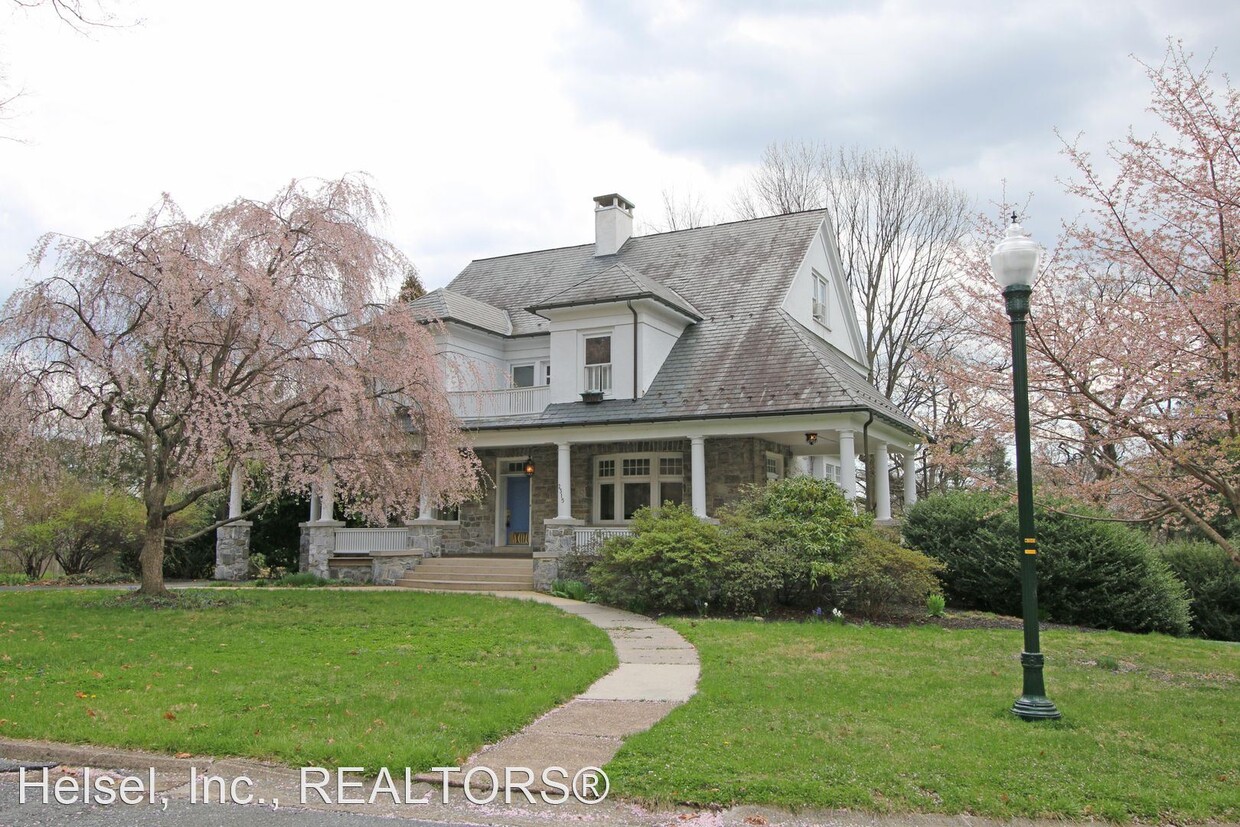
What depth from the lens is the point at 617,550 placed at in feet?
51.1

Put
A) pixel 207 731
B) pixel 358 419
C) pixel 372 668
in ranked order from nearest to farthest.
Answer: pixel 207 731 → pixel 372 668 → pixel 358 419

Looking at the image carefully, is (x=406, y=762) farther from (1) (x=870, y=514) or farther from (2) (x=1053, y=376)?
(1) (x=870, y=514)

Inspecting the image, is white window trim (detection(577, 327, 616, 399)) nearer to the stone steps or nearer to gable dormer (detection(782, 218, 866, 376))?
the stone steps

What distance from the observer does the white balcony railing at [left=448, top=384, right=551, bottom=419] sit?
68.6 feet

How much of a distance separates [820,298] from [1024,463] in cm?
1738

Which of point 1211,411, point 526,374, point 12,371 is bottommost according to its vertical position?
point 1211,411

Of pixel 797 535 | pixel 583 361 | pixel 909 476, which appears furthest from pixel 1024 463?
pixel 909 476

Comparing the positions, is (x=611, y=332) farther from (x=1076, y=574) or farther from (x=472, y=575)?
(x=1076, y=574)

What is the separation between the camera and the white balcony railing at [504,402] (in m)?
20.9

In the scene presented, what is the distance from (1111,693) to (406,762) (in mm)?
6333

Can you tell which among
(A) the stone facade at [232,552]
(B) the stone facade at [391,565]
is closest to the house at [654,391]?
(B) the stone facade at [391,565]

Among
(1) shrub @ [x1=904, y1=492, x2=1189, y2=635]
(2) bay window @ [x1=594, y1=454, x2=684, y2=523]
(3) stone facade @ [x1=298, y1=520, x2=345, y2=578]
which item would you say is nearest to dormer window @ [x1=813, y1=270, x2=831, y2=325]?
(2) bay window @ [x1=594, y1=454, x2=684, y2=523]

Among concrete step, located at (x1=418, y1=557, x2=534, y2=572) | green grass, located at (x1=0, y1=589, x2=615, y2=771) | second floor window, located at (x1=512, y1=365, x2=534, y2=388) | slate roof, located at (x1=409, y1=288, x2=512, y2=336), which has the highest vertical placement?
slate roof, located at (x1=409, y1=288, x2=512, y2=336)

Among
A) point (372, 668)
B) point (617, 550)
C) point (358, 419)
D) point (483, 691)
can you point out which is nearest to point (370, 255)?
point (358, 419)
